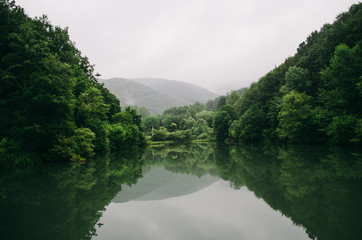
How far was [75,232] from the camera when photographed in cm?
477

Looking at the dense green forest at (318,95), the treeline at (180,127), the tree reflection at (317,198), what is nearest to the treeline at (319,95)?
the dense green forest at (318,95)

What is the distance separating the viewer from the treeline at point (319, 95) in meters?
22.2

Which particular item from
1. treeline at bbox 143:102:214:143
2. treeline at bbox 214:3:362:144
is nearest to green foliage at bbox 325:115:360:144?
treeline at bbox 214:3:362:144

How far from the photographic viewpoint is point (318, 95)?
3178 cm

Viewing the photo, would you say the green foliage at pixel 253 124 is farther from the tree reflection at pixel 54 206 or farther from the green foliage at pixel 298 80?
the tree reflection at pixel 54 206

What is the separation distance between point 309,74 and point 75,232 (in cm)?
4031

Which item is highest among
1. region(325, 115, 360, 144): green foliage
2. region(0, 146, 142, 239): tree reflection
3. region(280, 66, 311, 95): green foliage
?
region(280, 66, 311, 95): green foliage

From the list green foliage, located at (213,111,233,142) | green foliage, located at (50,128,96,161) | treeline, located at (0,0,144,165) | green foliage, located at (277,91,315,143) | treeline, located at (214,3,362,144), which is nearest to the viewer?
treeline, located at (0,0,144,165)

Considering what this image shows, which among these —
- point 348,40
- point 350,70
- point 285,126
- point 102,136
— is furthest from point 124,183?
point 348,40

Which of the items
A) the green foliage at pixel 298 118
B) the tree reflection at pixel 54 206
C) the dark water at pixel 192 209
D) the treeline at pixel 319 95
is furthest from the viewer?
the green foliage at pixel 298 118

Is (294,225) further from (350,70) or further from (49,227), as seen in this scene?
(350,70)

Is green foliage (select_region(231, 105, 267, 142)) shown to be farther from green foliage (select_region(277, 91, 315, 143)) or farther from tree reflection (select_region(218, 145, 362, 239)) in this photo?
tree reflection (select_region(218, 145, 362, 239))

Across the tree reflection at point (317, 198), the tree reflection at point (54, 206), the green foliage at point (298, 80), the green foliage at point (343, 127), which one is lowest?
the tree reflection at point (54, 206)

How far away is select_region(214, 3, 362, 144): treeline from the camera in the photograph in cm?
2219
